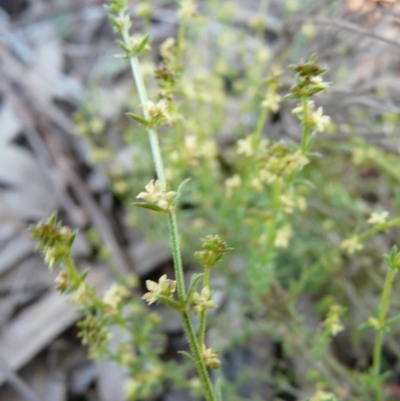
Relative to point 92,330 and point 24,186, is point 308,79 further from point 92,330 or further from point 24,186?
point 24,186

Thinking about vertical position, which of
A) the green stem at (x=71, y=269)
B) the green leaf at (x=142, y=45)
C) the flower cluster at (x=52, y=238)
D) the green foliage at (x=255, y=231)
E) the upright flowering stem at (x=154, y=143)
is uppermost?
the green leaf at (x=142, y=45)

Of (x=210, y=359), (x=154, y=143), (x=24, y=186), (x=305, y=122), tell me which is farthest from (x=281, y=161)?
(x=24, y=186)

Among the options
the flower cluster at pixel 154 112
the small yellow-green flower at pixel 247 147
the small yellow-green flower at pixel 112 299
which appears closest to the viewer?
the flower cluster at pixel 154 112

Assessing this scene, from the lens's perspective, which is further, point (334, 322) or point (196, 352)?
point (334, 322)

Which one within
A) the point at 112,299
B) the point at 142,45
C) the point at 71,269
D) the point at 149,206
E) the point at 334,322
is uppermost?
the point at 142,45

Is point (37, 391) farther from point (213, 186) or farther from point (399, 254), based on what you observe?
point (399, 254)

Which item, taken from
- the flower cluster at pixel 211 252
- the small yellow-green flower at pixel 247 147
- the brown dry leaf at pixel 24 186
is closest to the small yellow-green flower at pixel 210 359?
the flower cluster at pixel 211 252

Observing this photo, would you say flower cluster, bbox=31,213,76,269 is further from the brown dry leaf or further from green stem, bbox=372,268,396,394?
the brown dry leaf

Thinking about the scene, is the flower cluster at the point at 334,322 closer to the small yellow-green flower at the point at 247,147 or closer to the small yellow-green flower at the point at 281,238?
the small yellow-green flower at the point at 281,238

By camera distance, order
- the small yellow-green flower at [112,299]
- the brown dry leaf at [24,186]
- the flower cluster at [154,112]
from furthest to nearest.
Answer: the brown dry leaf at [24,186] → the small yellow-green flower at [112,299] → the flower cluster at [154,112]

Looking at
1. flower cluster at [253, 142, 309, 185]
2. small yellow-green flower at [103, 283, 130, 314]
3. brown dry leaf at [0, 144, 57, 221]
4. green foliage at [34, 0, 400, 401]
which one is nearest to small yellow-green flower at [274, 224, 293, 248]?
green foliage at [34, 0, 400, 401]

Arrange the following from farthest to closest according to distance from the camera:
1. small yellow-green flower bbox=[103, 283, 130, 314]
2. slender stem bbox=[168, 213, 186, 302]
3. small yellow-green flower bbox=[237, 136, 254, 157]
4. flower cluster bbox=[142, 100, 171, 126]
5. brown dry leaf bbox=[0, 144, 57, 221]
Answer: brown dry leaf bbox=[0, 144, 57, 221]
small yellow-green flower bbox=[237, 136, 254, 157]
small yellow-green flower bbox=[103, 283, 130, 314]
flower cluster bbox=[142, 100, 171, 126]
slender stem bbox=[168, 213, 186, 302]
